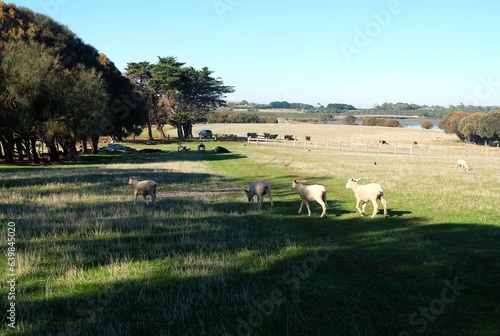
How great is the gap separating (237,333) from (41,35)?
4703 cm

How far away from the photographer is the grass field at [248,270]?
20.6 ft

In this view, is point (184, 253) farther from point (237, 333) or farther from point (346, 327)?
point (346, 327)

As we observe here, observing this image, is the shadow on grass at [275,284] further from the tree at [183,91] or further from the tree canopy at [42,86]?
the tree at [183,91]

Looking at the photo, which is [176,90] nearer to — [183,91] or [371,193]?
[183,91]

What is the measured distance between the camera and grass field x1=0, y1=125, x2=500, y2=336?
6277 millimetres

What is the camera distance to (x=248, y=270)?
8547 millimetres

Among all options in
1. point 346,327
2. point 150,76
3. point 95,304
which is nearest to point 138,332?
point 95,304

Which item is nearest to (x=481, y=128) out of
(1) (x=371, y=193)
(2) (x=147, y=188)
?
(1) (x=371, y=193)

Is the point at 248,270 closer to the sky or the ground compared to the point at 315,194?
closer to the ground

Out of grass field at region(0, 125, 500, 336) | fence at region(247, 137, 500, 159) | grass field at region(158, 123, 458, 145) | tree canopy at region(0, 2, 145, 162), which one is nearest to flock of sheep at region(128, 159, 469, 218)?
grass field at region(0, 125, 500, 336)

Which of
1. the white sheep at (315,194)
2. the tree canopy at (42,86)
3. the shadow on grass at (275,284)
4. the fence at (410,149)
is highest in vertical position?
the tree canopy at (42,86)

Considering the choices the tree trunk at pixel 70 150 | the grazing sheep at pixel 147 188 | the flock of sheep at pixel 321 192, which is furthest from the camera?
the tree trunk at pixel 70 150

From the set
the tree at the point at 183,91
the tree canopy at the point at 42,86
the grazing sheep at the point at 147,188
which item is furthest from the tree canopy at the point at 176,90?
the grazing sheep at the point at 147,188

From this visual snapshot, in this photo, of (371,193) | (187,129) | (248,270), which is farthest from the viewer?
(187,129)
